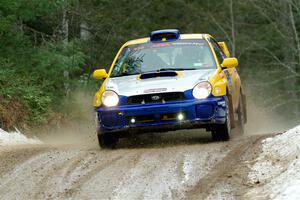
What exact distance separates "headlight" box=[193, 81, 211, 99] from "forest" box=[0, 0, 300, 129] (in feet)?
16.8

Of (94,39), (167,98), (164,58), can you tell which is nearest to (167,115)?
(167,98)

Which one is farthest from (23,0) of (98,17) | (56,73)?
(98,17)

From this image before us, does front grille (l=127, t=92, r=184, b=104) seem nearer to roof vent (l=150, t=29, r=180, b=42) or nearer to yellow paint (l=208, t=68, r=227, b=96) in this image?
yellow paint (l=208, t=68, r=227, b=96)

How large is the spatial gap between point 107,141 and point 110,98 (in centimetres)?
74

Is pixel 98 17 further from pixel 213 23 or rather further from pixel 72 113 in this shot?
pixel 213 23

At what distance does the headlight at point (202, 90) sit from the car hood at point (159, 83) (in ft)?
0.24

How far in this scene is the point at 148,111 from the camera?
11461 mm

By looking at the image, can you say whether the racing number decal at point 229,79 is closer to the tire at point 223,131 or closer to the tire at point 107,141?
the tire at point 223,131

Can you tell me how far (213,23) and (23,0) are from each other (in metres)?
19.5

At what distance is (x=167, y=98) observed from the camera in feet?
37.8

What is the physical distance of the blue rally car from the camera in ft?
37.6

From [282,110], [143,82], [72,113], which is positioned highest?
[143,82]

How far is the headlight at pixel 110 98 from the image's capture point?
11641 millimetres

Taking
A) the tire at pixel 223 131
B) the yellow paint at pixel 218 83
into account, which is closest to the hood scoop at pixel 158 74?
the yellow paint at pixel 218 83
